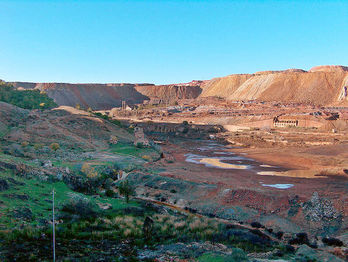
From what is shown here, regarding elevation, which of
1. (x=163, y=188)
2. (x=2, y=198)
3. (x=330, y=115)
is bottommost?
(x=163, y=188)

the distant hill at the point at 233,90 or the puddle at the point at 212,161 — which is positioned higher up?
the distant hill at the point at 233,90

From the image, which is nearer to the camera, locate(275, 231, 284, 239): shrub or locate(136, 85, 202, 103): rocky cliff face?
locate(275, 231, 284, 239): shrub

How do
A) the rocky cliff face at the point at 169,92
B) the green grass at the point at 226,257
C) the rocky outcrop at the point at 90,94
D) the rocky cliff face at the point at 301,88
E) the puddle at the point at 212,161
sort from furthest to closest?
1. the rocky cliff face at the point at 169,92
2. the rocky outcrop at the point at 90,94
3. the rocky cliff face at the point at 301,88
4. the puddle at the point at 212,161
5. the green grass at the point at 226,257

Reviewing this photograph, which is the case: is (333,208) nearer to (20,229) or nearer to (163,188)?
(163,188)

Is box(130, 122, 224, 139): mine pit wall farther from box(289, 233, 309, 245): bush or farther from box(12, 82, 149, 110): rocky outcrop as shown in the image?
box(12, 82, 149, 110): rocky outcrop

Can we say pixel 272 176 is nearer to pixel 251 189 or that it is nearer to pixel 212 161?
pixel 251 189

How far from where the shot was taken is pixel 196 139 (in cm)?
6053

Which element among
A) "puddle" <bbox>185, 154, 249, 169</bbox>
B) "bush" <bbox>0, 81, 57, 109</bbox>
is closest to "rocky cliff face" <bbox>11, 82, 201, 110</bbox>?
"bush" <bbox>0, 81, 57, 109</bbox>

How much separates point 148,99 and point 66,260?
5262 inches

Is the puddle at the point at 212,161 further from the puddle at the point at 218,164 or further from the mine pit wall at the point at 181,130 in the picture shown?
the mine pit wall at the point at 181,130

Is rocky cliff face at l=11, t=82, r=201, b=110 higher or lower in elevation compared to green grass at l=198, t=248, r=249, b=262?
higher

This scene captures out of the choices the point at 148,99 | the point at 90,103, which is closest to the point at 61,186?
the point at 90,103

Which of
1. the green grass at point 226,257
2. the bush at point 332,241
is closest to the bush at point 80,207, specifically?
the green grass at point 226,257

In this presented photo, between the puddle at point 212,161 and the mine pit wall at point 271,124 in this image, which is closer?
the puddle at point 212,161
